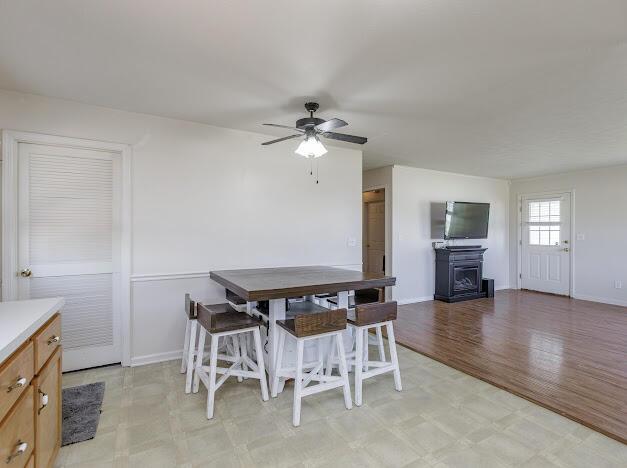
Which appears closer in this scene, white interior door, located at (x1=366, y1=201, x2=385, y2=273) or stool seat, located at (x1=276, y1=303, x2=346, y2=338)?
stool seat, located at (x1=276, y1=303, x2=346, y2=338)

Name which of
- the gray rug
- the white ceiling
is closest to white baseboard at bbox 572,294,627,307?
the white ceiling

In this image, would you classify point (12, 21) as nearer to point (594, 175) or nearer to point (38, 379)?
point (38, 379)

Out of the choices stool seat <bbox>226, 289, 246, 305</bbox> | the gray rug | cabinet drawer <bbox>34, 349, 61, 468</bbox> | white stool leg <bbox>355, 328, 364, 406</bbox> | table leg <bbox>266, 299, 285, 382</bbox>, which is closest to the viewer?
cabinet drawer <bbox>34, 349, 61, 468</bbox>

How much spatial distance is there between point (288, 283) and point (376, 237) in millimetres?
4151

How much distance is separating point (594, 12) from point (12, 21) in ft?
9.81

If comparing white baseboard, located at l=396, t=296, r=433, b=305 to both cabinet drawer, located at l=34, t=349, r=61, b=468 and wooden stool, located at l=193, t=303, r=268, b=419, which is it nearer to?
wooden stool, located at l=193, t=303, r=268, b=419

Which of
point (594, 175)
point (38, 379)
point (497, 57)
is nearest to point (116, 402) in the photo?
point (38, 379)

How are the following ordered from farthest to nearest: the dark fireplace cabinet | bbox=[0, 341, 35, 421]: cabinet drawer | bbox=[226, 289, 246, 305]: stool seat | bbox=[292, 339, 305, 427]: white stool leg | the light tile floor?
the dark fireplace cabinet, bbox=[226, 289, 246, 305]: stool seat, bbox=[292, 339, 305, 427]: white stool leg, the light tile floor, bbox=[0, 341, 35, 421]: cabinet drawer

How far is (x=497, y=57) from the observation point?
210 cm

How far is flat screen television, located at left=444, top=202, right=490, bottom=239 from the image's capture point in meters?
5.76

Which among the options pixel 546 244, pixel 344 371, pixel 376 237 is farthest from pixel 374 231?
pixel 344 371

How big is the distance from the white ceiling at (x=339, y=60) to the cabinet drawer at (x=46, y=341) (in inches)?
62.0

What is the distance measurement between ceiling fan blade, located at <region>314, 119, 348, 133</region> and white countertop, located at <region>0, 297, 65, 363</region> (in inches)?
79.5

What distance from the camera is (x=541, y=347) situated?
11.5ft
